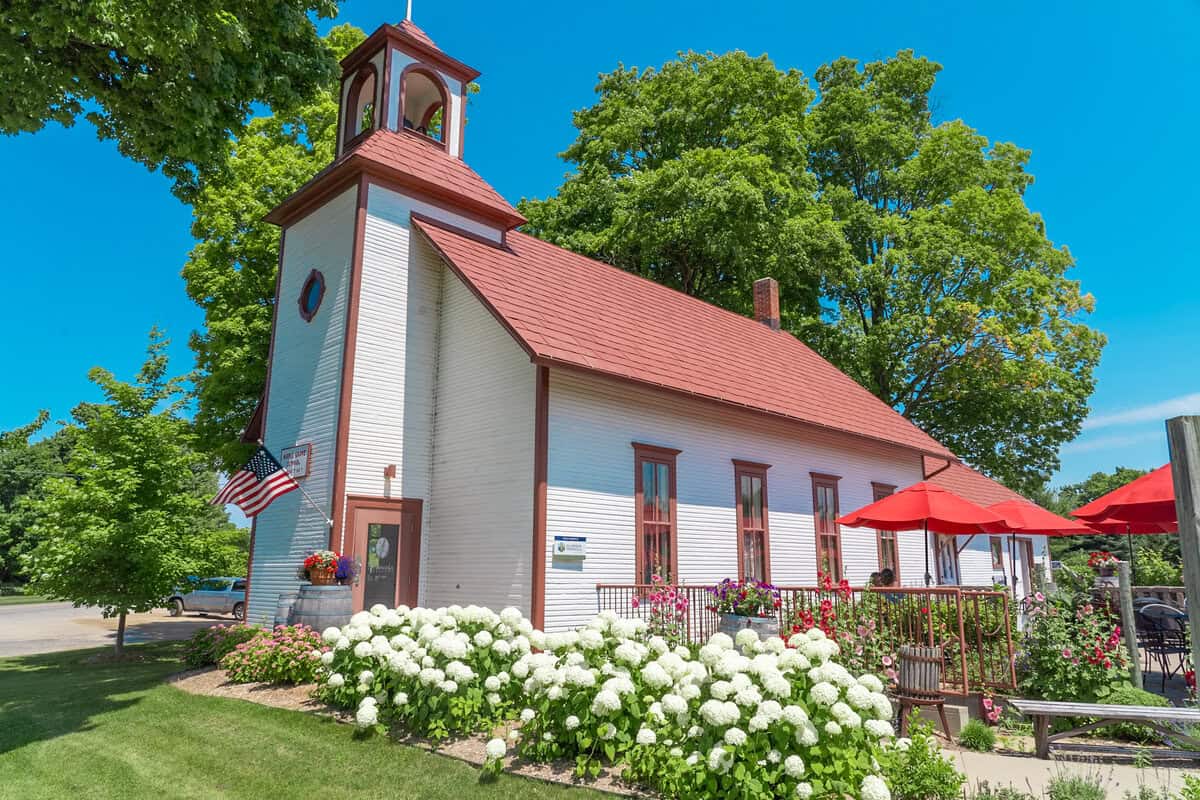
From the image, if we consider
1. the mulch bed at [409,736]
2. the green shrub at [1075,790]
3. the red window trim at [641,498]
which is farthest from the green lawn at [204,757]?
the red window trim at [641,498]

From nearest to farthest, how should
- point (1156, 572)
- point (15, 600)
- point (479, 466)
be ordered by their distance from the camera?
1. point (479, 466)
2. point (1156, 572)
3. point (15, 600)

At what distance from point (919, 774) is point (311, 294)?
13.2m

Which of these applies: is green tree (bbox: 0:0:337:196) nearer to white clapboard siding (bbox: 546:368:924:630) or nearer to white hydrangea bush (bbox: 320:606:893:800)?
white clapboard siding (bbox: 546:368:924:630)

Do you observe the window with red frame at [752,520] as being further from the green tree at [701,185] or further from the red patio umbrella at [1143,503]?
the green tree at [701,185]

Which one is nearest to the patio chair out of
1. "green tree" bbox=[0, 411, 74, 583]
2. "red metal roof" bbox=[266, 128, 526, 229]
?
"red metal roof" bbox=[266, 128, 526, 229]

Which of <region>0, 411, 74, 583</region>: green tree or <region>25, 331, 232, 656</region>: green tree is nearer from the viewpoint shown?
<region>25, 331, 232, 656</region>: green tree

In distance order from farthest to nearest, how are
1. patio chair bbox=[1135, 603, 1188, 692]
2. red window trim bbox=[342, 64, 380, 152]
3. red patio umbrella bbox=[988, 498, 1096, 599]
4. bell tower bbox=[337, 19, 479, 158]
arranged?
red window trim bbox=[342, 64, 380, 152], bell tower bbox=[337, 19, 479, 158], red patio umbrella bbox=[988, 498, 1096, 599], patio chair bbox=[1135, 603, 1188, 692]

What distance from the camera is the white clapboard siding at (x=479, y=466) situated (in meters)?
11.8

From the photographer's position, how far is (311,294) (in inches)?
570

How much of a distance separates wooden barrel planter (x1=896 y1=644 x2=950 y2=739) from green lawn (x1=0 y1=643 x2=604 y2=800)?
4.25 m

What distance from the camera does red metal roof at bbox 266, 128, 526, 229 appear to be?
13.7 metres

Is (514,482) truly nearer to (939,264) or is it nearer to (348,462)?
(348,462)

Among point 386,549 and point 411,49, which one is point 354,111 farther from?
point 386,549

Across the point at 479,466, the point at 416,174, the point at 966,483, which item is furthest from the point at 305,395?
the point at 966,483
